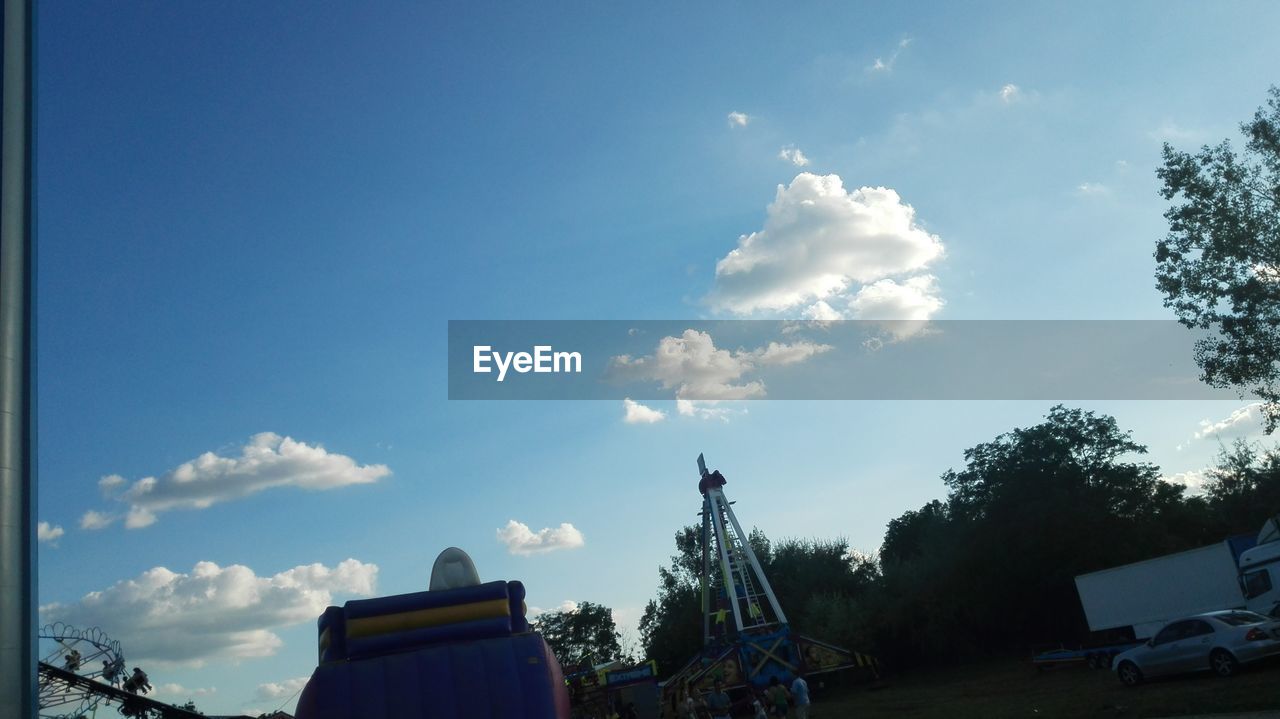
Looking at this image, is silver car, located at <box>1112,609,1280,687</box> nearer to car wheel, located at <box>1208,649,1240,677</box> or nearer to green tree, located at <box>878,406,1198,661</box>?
car wheel, located at <box>1208,649,1240,677</box>

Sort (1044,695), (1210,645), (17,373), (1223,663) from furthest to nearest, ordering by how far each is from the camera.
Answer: (1044,695) → (1210,645) → (1223,663) → (17,373)

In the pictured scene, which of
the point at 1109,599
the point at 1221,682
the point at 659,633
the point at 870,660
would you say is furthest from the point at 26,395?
the point at 659,633

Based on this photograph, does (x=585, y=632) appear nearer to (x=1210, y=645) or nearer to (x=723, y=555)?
(x=723, y=555)

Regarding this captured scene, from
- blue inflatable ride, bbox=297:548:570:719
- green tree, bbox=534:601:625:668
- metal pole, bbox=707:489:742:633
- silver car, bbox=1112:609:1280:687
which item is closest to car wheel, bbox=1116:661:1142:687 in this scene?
silver car, bbox=1112:609:1280:687

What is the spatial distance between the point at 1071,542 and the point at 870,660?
12589mm

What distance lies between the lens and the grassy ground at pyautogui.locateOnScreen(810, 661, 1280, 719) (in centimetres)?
1766

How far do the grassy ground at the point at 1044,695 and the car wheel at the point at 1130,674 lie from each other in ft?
1.03

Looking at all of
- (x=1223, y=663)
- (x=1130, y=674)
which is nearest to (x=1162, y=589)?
(x=1130, y=674)

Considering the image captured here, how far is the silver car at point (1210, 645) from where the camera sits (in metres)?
19.6

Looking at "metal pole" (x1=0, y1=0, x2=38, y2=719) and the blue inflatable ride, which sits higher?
"metal pole" (x1=0, y1=0, x2=38, y2=719)

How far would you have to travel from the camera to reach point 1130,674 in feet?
76.0

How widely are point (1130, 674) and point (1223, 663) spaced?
317 cm

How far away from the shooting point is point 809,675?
43.8 metres

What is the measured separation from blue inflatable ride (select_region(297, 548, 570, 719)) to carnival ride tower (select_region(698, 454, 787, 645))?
41.5 metres
